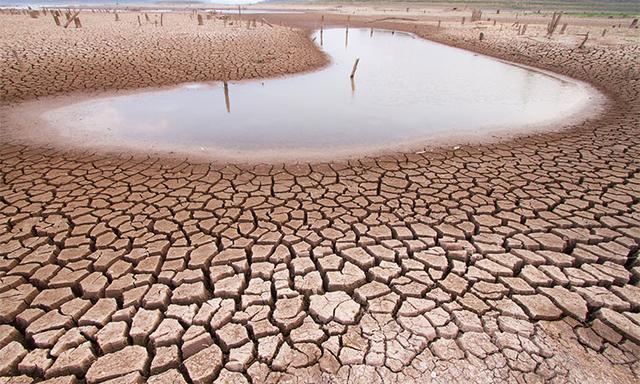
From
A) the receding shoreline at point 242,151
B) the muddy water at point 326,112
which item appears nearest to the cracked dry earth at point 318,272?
the receding shoreline at point 242,151

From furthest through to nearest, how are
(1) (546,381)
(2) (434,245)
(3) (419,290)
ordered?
(2) (434,245) → (3) (419,290) → (1) (546,381)

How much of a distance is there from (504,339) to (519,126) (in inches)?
232

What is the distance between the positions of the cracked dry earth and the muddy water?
3.89 feet

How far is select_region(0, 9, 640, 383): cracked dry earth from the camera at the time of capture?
223 cm

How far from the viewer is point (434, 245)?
3320mm

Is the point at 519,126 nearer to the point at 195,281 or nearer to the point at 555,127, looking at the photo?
the point at 555,127

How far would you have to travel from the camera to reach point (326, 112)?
7805 mm

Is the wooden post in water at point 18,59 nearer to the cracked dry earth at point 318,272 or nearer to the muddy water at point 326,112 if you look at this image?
the muddy water at point 326,112

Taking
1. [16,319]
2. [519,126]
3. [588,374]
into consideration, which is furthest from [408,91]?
[16,319]

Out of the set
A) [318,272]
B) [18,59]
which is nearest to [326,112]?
Answer: [318,272]

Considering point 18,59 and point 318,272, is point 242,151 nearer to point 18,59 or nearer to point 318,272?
point 318,272

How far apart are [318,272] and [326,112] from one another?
215 inches

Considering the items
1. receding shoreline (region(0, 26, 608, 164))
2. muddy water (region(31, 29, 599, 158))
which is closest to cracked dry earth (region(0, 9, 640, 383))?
receding shoreline (region(0, 26, 608, 164))

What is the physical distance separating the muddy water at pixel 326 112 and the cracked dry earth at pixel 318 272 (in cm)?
119
